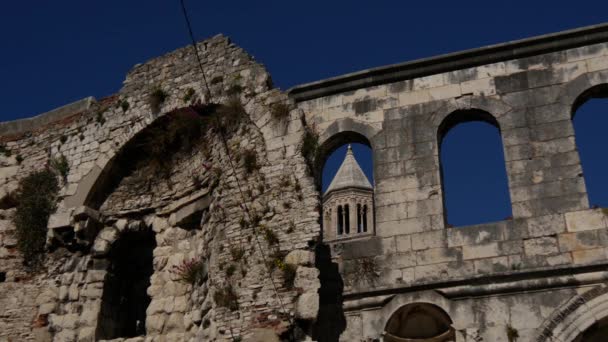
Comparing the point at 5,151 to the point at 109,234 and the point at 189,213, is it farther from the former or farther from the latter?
the point at 189,213

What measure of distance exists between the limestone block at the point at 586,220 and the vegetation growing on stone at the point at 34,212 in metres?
8.26

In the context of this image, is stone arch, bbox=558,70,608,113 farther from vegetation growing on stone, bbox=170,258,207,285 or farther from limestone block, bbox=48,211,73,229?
limestone block, bbox=48,211,73,229

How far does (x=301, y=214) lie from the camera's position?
38.9 ft

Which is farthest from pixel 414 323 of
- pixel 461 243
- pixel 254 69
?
pixel 254 69

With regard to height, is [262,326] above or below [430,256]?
below

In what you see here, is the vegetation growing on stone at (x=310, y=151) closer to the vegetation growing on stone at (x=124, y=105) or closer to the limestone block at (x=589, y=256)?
the vegetation growing on stone at (x=124, y=105)

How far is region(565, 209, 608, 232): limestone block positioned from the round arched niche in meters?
1.99

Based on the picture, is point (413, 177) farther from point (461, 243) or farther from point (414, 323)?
point (414, 323)

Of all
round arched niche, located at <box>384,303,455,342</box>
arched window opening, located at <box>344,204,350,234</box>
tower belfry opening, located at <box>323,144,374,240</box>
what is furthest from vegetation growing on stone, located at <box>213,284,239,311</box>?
arched window opening, located at <box>344,204,350,234</box>

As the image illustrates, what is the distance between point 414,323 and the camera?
1157cm

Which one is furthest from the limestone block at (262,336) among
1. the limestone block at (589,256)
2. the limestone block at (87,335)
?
the limestone block at (589,256)

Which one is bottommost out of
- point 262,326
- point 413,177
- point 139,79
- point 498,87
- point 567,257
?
point 262,326

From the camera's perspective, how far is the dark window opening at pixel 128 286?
13.6 metres

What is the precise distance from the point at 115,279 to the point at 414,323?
5095mm
